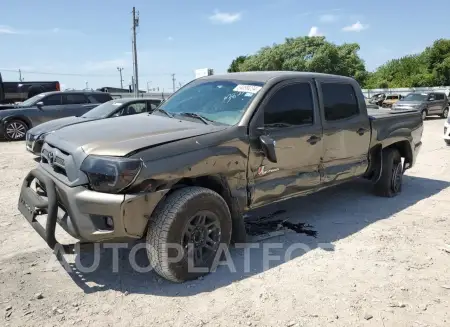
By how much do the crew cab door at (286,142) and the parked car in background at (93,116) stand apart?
5.24m

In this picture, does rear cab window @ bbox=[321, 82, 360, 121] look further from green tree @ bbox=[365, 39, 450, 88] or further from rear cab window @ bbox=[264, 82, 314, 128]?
green tree @ bbox=[365, 39, 450, 88]

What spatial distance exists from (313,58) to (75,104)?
123 feet

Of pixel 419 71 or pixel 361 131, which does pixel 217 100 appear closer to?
pixel 361 131

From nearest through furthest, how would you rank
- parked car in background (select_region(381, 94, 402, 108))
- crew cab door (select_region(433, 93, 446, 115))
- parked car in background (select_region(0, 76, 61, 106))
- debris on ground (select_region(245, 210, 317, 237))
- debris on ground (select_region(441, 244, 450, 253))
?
debris on ground (select_region(441, 244, 450, 253)) < debris on ground (select_region(245, 210, 317, 237)) < parked car in background (select_region(0, 76, 61, 106)) < crew cab door (select_region(433, 93, 446, 115)) < parked car in background (select_region(381, 94, 402, 108))

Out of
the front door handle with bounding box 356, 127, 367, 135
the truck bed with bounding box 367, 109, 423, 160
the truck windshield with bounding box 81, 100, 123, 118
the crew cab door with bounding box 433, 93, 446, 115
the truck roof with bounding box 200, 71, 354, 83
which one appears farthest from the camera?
the crew cab door with bounding box 433, 93, 446, 115

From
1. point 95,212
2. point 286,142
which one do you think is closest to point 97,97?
point 286,142

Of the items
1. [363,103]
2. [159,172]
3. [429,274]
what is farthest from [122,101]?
[429,274]

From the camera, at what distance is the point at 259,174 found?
12.9ft

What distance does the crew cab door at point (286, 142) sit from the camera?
3895mm

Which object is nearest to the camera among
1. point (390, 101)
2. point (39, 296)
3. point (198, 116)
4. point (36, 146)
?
point (39, 296)

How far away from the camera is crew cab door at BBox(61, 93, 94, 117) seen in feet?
42.7

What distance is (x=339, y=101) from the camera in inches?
196

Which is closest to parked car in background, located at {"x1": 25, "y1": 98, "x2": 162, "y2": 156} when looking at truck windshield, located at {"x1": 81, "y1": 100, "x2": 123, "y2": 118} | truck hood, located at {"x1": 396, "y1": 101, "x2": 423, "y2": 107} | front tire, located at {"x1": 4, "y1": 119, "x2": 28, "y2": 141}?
truck windshield, located at {"x1": 81, "y1": 100, "x2": 123, "y2": 118}

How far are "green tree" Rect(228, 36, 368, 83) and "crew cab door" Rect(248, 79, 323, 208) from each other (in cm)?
4230
